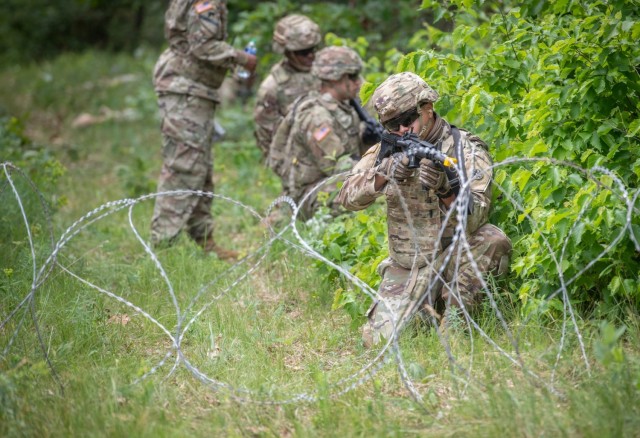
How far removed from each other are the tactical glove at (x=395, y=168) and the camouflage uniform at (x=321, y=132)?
1685 millimetres

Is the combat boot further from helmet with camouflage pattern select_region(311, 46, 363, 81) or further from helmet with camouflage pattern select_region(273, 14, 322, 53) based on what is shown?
helmet with camouflage pattern select_region(273, 14, 322, 53)

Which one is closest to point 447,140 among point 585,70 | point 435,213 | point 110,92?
point 435,213

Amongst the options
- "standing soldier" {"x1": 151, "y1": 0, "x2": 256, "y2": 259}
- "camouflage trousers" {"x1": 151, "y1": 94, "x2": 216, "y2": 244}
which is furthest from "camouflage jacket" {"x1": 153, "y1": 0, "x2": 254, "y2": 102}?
"camouflage trousers" {"x1": 151, "y1": 94, "x2": 216, "y2": 244}

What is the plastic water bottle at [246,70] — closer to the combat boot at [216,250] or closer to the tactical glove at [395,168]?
the combat boot at [216,250]

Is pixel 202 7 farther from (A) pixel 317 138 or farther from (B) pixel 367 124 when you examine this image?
(B) pixel 367 124

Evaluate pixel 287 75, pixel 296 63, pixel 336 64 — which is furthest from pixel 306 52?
pixel 336 64

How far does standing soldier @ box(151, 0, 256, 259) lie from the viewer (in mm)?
6820

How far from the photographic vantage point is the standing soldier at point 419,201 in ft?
15.1

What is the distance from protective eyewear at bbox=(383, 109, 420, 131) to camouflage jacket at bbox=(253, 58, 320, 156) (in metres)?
3.16

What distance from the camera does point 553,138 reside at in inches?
183

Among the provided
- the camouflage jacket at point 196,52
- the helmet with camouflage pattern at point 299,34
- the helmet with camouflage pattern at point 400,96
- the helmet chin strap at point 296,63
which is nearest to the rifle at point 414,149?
the helmet with camouflage pattern at point 400,96

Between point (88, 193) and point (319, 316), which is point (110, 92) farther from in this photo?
point (319, 316)

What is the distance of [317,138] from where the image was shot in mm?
6703

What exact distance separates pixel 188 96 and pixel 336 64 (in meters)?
1.33
